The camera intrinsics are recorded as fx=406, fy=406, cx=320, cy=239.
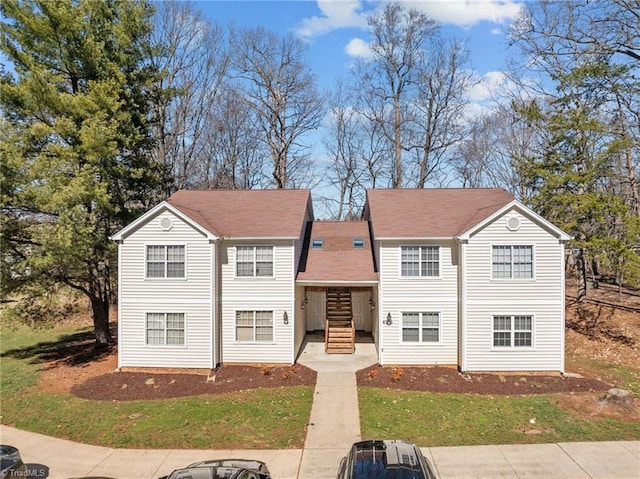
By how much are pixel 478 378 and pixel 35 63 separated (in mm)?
21815

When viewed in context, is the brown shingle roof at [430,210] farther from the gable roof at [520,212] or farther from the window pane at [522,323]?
the window pane at [522,323]

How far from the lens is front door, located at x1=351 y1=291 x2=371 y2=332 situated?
71.5ft

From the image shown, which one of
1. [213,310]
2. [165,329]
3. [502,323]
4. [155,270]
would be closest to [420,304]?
[502,323]

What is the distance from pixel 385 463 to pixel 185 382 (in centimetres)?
995

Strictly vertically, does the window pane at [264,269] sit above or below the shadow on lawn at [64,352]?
above

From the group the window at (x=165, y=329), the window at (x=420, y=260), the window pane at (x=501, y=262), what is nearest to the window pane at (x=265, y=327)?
the window at (x=165, y=329)

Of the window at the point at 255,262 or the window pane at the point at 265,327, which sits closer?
the window pane at the point at 265,327

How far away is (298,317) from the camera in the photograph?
58.9 feet

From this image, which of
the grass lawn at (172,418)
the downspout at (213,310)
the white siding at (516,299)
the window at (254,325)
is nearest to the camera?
the grass lawn at (172,418)

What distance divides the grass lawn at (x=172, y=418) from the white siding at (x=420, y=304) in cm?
425

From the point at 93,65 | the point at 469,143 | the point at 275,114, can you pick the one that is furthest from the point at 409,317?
the point at 469,143

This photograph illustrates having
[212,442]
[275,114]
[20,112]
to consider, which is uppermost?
[275,114]

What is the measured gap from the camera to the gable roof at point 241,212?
16.1 m

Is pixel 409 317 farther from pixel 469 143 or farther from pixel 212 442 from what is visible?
pixel 469 143
